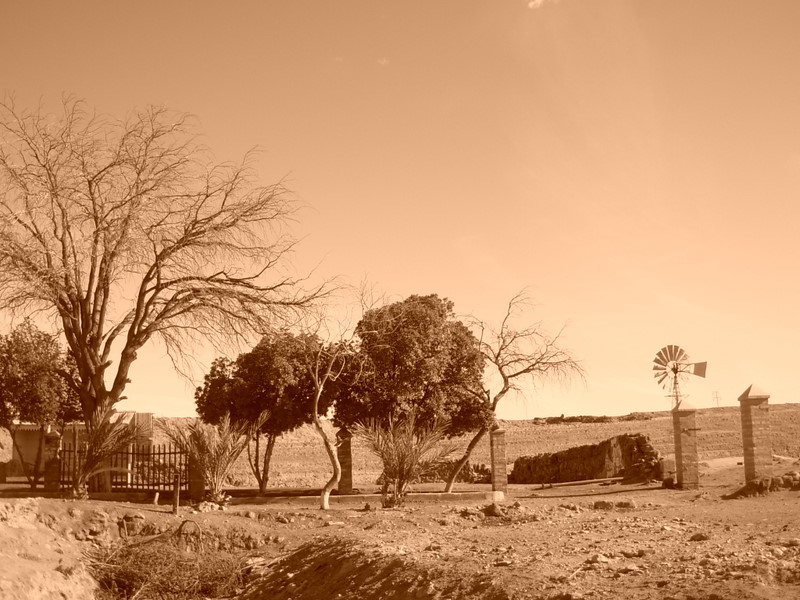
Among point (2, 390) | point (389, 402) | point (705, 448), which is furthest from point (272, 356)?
point (705, 448)

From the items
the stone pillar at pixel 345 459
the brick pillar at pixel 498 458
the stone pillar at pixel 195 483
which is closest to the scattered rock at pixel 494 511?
the stone pillar at pixel 345 459

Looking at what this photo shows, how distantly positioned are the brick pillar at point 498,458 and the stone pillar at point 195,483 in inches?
326

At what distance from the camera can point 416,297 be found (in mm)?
25703

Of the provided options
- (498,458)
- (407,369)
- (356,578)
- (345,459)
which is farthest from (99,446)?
(498,458)

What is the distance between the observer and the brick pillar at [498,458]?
81.9 ft

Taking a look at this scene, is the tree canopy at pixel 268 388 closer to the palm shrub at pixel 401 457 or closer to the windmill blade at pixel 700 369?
the palm shrub at pixel 401 457

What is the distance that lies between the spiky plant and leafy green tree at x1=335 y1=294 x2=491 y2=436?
21.4 ft

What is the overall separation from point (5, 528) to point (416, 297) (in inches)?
534

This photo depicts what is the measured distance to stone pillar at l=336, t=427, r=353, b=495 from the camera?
954 inches

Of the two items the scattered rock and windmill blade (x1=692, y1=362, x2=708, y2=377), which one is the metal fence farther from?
windmill blade (x1=692, y1=362, x2=708, y2=377)

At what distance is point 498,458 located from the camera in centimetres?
2503

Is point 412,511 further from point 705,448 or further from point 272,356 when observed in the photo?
point 705,448

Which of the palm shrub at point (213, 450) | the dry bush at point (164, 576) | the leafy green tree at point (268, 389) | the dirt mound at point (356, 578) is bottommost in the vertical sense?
the dry bush at point (164, 576)

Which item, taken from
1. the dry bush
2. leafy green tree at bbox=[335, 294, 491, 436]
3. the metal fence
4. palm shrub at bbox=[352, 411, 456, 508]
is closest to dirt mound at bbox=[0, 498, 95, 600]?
the dry bush
